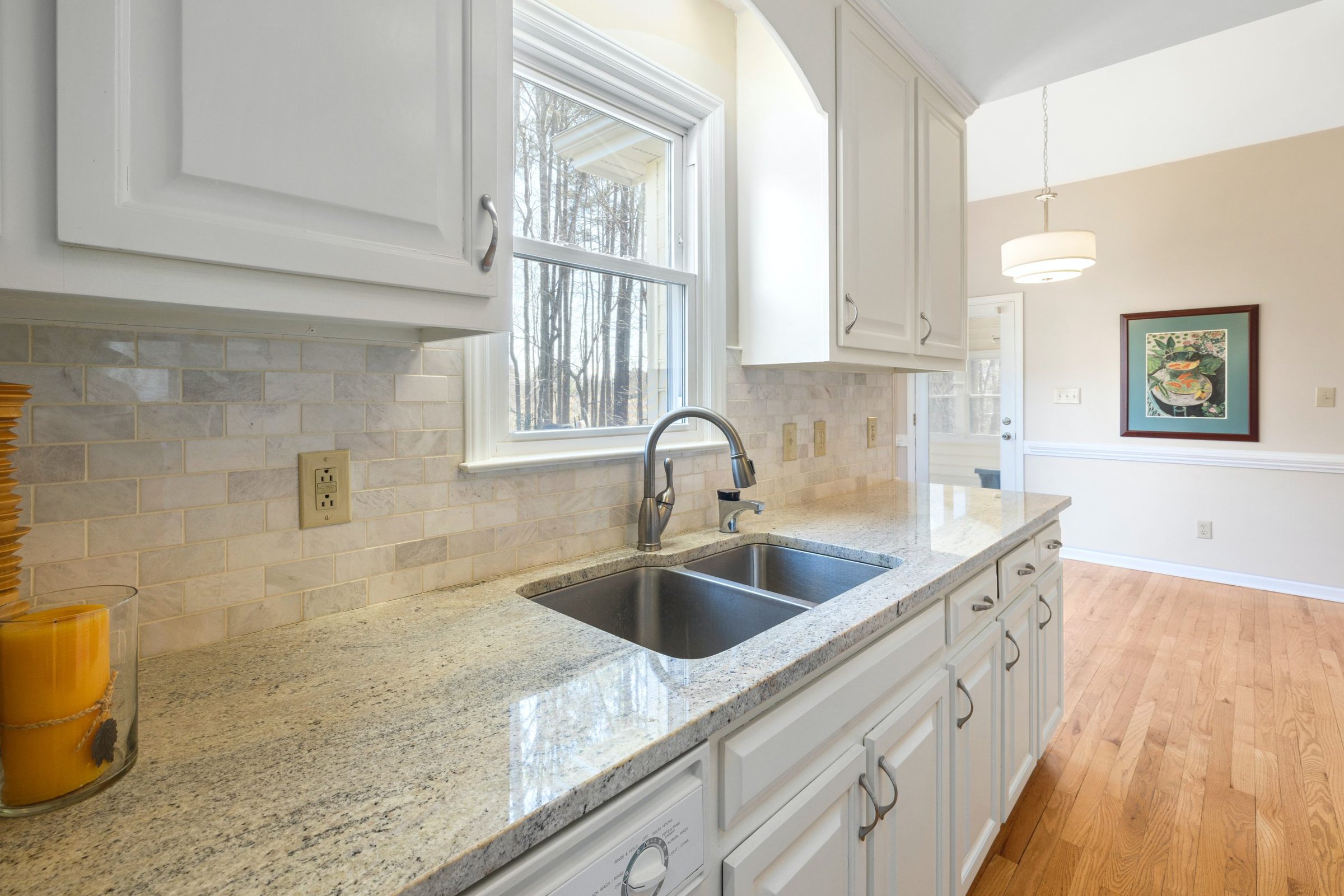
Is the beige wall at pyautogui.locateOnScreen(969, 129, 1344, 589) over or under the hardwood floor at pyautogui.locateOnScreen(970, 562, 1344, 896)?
over

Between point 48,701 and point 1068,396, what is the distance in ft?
18.0

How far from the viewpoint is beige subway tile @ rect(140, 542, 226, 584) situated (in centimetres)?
84

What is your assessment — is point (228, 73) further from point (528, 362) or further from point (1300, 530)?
point (1300, 530)

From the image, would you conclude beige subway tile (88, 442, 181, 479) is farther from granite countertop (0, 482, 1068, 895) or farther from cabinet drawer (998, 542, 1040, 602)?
cabinet drawer (998, 542, 1040, 602)

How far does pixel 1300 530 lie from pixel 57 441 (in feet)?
18.4

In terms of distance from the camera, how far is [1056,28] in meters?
1.78

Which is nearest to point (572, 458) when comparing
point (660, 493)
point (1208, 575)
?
point (660, 493)

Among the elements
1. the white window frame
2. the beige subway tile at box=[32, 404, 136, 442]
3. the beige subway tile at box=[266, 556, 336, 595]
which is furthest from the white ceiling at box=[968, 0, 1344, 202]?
the beige subway tile at box=[32, 404, 136, 442]

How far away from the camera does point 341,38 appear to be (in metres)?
0.71

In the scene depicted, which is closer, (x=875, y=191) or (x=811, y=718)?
(x=811, y=718)

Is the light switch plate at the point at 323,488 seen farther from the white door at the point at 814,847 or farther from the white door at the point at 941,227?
the white door at the point at 941,227

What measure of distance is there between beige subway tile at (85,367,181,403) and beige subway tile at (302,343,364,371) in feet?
0.55

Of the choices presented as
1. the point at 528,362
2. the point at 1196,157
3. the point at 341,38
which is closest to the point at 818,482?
the point at 528,362

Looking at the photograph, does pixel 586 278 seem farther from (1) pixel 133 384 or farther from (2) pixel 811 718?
(2) pixel 811 718
